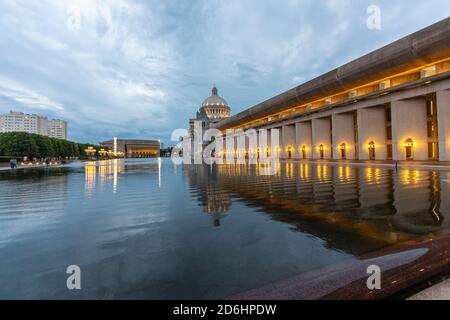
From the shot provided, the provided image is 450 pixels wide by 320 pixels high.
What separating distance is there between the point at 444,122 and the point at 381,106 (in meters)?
9.32

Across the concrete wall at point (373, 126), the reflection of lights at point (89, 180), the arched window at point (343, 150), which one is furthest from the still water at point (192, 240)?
the arched window at point (343, 150)

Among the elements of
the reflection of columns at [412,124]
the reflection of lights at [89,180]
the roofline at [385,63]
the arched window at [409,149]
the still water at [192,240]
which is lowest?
the still water at [192,240]

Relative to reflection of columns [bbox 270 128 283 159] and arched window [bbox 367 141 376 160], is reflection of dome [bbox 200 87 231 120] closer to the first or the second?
reflection of columns [bbox 270 128 283 159]

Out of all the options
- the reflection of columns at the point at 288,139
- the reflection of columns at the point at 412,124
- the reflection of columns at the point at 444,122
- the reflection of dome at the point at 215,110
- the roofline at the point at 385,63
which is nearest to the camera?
the roofline at the point at 385,63

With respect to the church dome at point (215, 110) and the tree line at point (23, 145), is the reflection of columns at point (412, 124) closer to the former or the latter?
the tree line at point (23, 145)

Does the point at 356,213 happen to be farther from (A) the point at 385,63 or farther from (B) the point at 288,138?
(B) the point at 288,138

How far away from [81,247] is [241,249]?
128 inches

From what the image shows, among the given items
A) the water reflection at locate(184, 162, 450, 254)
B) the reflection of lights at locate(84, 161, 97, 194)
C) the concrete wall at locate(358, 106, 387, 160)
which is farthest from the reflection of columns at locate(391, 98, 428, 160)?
the reflection of lights at locate(84, 161, 97, 194)

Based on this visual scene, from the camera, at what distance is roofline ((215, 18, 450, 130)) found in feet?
78.0

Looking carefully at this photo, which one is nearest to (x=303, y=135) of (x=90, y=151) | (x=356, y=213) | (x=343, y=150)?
(x=343, y=150)

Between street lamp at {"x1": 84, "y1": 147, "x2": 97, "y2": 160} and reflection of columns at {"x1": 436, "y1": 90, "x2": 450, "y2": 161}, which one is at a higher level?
street lamp at {"x1": 84, "y1": 147, "x2": 97, "y2": 160}

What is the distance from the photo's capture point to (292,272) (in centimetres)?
365

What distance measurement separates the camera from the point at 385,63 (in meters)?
28.3

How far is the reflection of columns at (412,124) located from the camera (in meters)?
28.4
